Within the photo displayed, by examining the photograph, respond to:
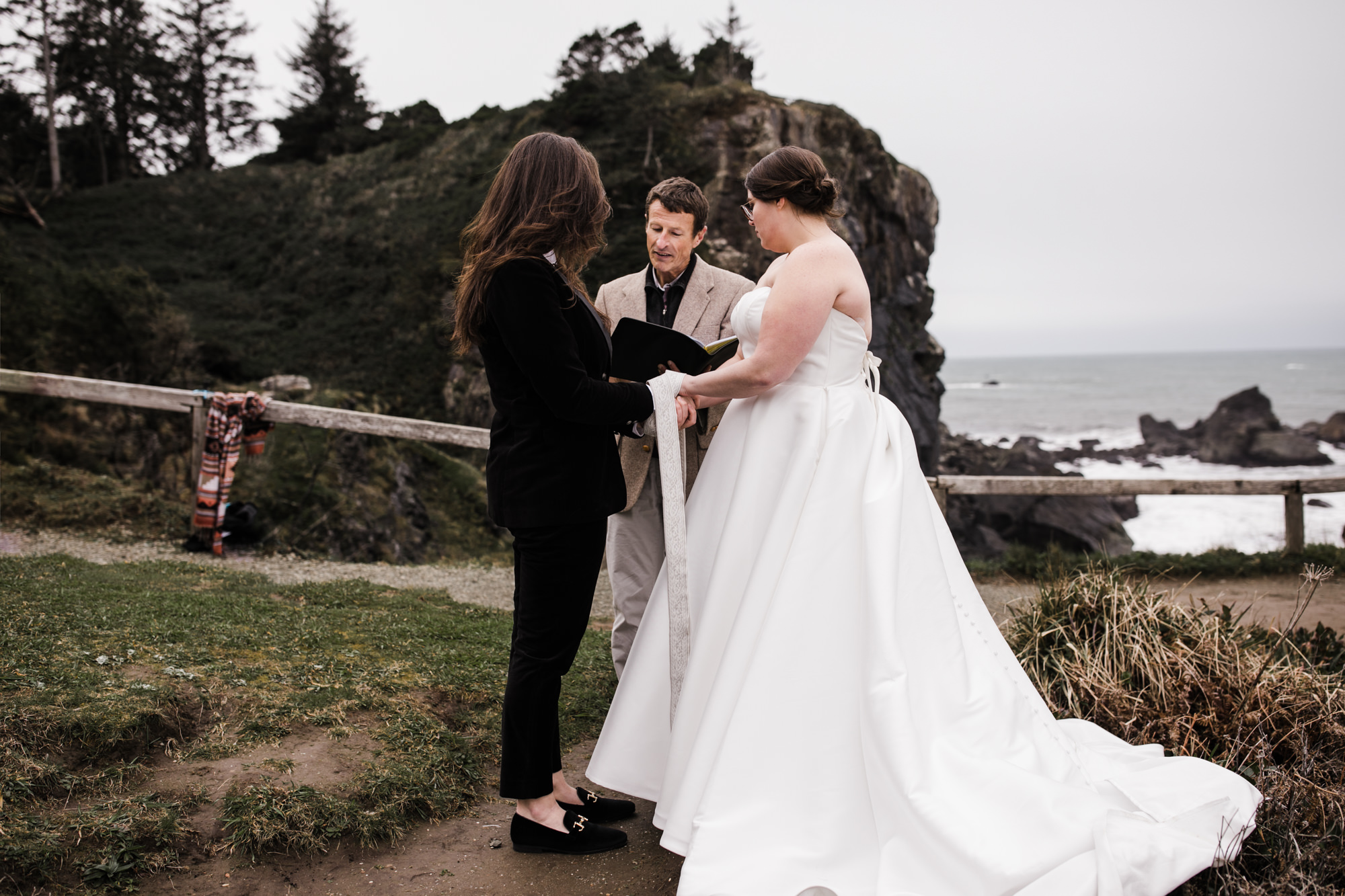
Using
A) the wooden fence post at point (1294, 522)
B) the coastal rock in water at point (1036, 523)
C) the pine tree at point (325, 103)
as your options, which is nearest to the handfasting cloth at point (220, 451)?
the wooden fence post at point (1294, 522)

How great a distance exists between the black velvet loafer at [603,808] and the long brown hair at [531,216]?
59.9 inches

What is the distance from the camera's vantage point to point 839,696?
2.29 meters

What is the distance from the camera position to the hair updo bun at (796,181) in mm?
2658

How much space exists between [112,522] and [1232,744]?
Answer: 23.5ft

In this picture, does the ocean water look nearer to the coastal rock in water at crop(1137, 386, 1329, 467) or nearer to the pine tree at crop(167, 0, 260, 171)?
the coastal rock in water at crop(1137, 386, 1329, 467)

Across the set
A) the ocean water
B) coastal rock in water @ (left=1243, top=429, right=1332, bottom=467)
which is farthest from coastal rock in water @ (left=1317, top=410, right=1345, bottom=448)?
coastal rock in water @ (left=1243, top=429, right=1332, bottom=467)

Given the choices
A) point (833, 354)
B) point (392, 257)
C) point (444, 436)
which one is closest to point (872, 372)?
point (833, 354)

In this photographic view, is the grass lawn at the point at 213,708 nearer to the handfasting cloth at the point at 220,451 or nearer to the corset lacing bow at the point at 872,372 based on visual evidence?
the handfasting cloth at the point at 220,451

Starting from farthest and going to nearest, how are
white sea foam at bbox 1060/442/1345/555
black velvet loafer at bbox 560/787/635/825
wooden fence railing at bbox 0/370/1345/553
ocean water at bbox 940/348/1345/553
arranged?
1. ocean water at bbox 940/348/1345/553
2. white sea foam at bbox 1060/442/1345/555
3. wooden fence railing at bbox 0/370/1345/553
4. black velvet loafer at bbox 560/787/635/825

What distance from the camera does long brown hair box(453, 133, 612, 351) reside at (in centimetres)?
227

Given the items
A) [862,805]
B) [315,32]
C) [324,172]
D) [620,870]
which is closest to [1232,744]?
[862,805]

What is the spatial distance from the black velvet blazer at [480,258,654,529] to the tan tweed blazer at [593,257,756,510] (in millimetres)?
859

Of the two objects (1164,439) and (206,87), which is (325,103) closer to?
(206,87)

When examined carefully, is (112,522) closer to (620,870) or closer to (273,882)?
(273,882)
